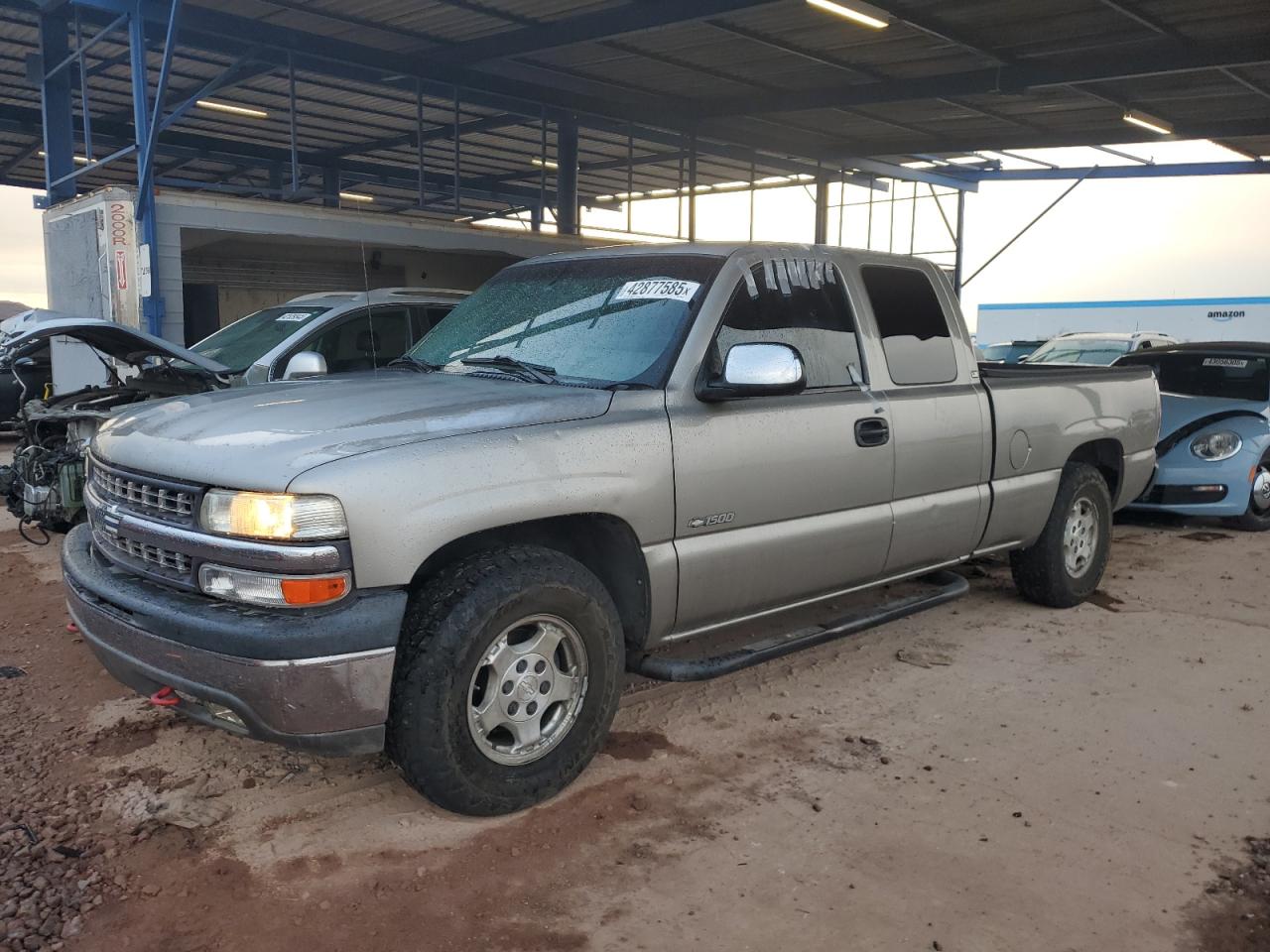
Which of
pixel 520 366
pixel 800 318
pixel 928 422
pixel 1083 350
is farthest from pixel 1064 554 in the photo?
pixel 1083 350

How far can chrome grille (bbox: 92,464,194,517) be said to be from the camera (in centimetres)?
317

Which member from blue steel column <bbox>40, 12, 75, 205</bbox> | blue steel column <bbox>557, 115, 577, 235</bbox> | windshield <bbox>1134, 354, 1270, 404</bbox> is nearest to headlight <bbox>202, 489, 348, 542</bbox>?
windshield <bbox>1134, 354, 1270, 404</bbox>

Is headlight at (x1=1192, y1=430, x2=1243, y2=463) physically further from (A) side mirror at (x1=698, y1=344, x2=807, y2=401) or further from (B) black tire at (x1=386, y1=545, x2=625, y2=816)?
(B) black tire at (x1=386, y1=545, x2=625, y2=816)

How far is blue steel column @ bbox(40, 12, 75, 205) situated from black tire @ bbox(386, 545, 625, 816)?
1218 cm

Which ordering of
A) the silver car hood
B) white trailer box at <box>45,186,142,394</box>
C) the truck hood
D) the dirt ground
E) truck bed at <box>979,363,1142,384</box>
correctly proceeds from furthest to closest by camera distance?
white trailer box at <box>45,186,142,394</box> < the silver car hood < truck bed at <box>979,363,1142,384</box> < the truck hood < the dirt ground

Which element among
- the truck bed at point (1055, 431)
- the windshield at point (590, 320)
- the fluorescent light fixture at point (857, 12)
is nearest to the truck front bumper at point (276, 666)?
the windshield at point (590, 320)

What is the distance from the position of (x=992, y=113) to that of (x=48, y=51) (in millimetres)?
13426

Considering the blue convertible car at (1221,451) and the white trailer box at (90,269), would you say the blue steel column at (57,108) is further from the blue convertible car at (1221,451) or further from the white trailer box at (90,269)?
the blue convertible car at (1221,451)

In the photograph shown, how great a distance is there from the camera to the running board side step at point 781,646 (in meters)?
3.79

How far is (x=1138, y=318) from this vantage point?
137 feet

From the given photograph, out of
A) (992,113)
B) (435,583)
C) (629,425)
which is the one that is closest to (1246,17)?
(992,113)

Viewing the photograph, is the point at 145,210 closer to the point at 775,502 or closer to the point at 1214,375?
the point at 775,502

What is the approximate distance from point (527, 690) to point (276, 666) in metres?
0.83

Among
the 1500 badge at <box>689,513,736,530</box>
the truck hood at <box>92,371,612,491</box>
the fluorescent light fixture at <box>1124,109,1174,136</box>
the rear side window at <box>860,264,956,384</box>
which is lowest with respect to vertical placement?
the 1500 badge at <box>689,513,736,530</box>
